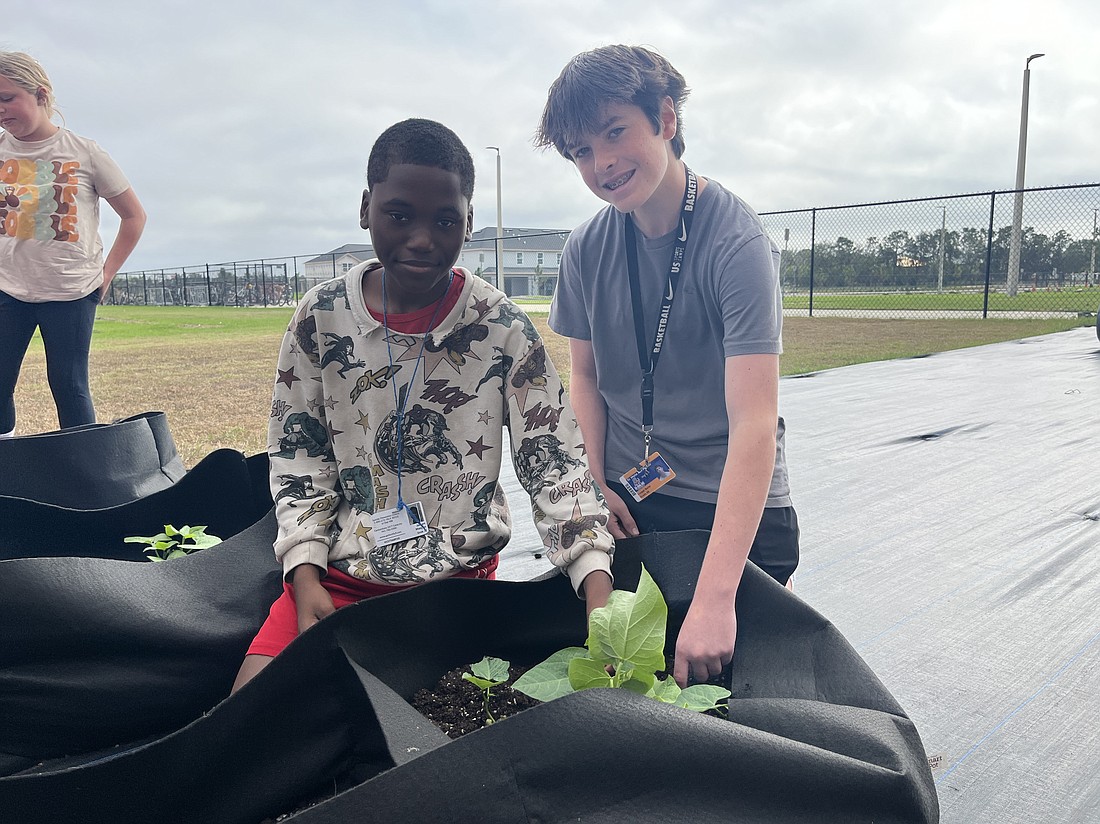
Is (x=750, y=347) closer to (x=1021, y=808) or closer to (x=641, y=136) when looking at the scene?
(x=641, y=136)

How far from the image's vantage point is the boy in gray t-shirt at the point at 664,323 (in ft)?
3.73

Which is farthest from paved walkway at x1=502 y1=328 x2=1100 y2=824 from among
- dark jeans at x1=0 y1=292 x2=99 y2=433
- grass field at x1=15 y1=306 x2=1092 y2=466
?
grass field at x1=15 y1=306 x2=1092 y2=466

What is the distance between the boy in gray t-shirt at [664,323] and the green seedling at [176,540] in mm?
615

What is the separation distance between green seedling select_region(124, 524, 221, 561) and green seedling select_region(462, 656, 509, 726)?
56 centimetres

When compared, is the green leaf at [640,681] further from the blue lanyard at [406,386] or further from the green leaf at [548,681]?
the blue lanyard at [406,386]

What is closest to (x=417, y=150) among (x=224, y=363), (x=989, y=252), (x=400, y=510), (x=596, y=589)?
(x=400, y=510)

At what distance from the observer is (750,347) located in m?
1.14

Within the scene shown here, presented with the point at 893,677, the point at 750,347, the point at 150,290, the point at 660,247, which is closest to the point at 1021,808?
the point at 893,677

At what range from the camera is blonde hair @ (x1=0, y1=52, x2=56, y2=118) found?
74.0 inches

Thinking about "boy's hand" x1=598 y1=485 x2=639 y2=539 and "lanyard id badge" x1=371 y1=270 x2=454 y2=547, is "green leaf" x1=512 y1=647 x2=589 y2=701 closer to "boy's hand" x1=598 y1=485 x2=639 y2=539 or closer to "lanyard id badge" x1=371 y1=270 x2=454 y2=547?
"lanyard id badge" x1=371 y1=270 x2=454 y2=547

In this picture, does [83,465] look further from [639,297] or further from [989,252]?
[989,252]

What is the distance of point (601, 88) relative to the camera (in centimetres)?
116

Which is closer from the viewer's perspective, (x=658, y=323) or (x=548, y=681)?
(x=548, y=681)

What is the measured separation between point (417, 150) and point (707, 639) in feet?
2.12
